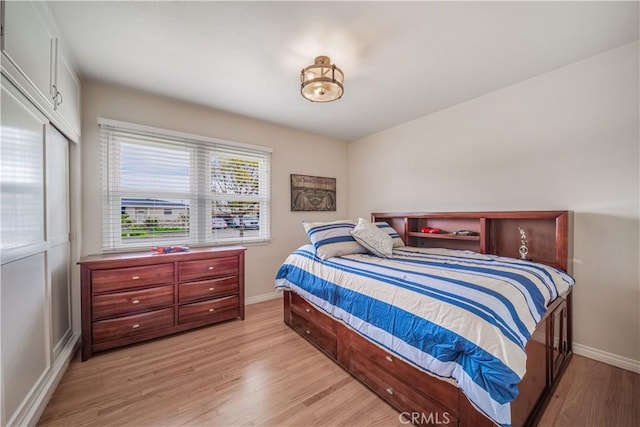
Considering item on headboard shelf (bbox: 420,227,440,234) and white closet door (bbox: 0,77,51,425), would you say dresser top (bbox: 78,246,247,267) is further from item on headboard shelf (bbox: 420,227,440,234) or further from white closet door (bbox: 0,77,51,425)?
item on headboard shelf (bbox: 420,227,440,234)

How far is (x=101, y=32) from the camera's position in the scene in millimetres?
1763

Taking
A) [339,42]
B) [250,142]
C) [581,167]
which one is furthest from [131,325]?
[581,167]

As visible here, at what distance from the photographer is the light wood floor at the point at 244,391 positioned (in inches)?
57.5

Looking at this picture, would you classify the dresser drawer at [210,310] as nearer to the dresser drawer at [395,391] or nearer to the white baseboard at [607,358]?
the dresser drawer at [395,391]

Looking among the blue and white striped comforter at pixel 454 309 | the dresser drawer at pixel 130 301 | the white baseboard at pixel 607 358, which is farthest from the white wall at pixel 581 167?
the dresser drawer at pixel 130 301

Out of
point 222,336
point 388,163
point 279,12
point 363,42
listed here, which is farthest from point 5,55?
point 388,163

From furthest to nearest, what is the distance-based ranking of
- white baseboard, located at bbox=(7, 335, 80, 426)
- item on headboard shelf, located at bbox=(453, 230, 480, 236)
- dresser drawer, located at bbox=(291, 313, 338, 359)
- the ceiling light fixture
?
item on headboard shelf, located at bbox=(453, 230, 480, 236) → dresser drawer, located at bbox=(291, 313, 338, 359) → the ceiling light fixture → white baseboard, located at bbox=(7, 335, 80, 426)

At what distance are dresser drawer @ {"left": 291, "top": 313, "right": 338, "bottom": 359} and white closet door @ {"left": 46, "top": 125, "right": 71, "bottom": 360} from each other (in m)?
1.82

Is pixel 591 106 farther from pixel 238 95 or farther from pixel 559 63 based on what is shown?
pixel 238 95

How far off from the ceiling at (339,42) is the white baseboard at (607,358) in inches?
94.6

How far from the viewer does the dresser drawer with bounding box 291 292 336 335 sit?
207 centimetres

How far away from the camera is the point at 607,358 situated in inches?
78.7

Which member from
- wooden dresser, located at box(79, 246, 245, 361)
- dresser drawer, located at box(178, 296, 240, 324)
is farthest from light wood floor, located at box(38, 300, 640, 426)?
dresser drawer, located at box(178, 296, 240, 324)

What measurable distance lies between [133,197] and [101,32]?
4.77ft
